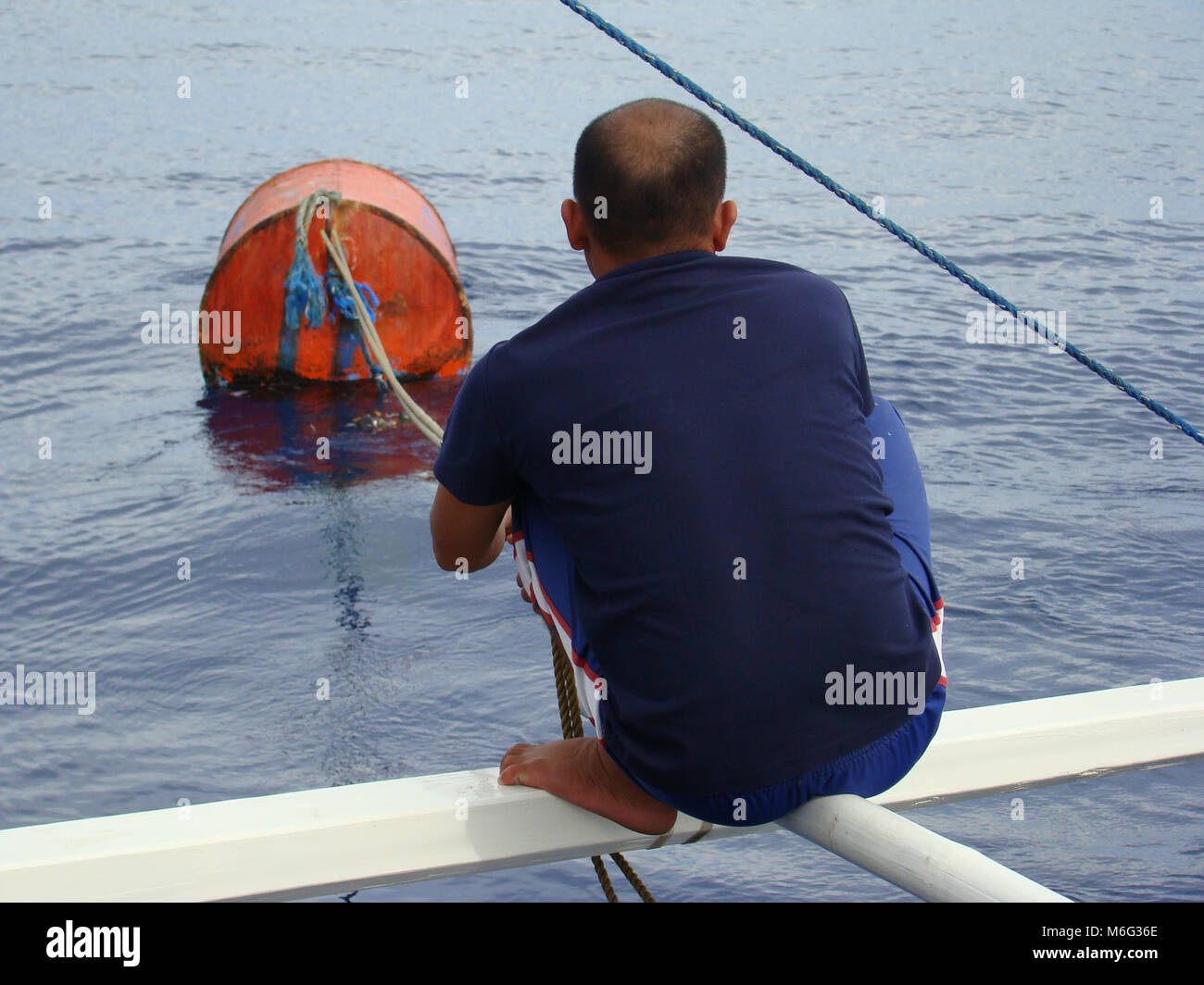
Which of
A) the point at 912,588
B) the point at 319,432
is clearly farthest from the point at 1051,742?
the point at 319,432

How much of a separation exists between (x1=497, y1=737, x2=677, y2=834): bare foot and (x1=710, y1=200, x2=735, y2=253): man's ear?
79 centimetres

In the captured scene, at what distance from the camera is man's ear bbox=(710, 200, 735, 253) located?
1990 mm

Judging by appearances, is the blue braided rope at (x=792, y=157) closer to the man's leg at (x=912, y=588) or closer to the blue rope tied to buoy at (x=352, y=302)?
the man's leg at (x=912, y=588)

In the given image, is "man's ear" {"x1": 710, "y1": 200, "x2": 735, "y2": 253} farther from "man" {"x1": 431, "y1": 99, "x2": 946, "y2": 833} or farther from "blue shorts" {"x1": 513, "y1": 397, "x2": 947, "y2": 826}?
"blue shorts" {"x1": 513, "y1": 397, "x2": 947, "y2": 826}

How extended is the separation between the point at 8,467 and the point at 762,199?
8.74 m

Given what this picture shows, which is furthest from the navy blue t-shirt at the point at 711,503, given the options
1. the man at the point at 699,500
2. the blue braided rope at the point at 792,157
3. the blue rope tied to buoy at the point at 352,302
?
the blue rope tied to buoy at the point at 352,302

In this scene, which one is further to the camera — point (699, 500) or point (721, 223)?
point (721, 223)

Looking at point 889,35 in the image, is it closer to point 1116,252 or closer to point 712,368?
point 1116,252

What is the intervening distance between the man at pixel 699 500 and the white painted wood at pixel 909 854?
0.15ft

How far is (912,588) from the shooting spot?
1997 millimetres

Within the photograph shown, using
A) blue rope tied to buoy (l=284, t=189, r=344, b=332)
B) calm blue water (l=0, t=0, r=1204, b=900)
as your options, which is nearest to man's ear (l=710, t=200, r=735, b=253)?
calm blue water (l=0, t=0, r=1204, b=900)

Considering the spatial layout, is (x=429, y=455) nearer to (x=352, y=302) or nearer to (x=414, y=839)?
(x=352, y=302)

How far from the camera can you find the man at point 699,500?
5.89 feet

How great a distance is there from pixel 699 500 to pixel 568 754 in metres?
0.49
